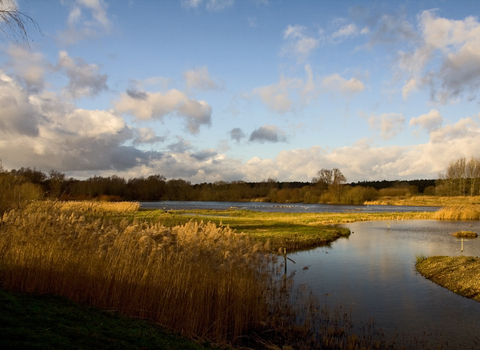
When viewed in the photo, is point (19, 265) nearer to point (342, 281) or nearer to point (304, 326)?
point (304, 326)

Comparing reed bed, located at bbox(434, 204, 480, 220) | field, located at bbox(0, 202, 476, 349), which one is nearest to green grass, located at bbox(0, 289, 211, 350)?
field, located at bbox(0, 202, 476, 349)

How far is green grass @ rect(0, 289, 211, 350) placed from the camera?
4.52m

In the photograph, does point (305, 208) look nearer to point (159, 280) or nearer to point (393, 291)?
point (393, 291)

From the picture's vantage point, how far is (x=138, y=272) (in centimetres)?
838

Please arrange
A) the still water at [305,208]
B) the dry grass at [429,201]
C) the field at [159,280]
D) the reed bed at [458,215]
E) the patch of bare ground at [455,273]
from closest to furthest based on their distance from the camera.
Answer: the field at [159,280] → the patch of bare ground at [455,273] → the reed bed at [458,215] → the still water at [305,208] → the dry grass at [429,201]

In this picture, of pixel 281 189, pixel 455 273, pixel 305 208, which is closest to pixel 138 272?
pixel 455 273

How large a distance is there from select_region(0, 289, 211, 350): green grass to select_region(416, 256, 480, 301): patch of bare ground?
11689mm

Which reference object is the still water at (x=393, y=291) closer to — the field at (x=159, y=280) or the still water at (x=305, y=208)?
the field at (x=159, y=280)

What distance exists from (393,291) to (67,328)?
39.7 feet

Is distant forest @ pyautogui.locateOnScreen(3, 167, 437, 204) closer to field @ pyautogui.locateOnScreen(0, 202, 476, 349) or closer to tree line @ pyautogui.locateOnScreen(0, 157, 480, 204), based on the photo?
tree line @ pyautogui.locateOnScreen(0, 157, 480, 204)

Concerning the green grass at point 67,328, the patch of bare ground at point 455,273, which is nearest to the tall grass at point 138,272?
the green grass at point 67,328

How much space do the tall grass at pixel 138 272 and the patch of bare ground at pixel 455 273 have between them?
27.6 feet

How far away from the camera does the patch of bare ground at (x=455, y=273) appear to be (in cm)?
1321

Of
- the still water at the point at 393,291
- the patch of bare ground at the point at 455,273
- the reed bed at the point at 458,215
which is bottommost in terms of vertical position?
the still water at the point at 393,291
